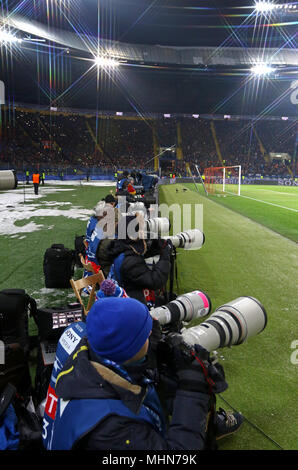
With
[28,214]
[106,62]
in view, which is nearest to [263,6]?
[106,62]

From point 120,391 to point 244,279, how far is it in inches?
165

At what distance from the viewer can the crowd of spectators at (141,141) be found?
35.8 metres

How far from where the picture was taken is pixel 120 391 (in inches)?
43.8

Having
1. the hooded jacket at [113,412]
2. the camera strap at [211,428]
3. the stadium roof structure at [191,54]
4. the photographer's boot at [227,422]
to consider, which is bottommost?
the photographer's boot at [227,422]

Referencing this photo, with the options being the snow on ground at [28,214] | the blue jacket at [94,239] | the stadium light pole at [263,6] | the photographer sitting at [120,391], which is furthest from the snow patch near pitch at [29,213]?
the stadium light pole at [263,6]

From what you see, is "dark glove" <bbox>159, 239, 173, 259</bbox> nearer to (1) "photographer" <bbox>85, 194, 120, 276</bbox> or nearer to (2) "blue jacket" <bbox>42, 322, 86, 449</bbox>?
(1) "photographer" <bbox>85, 194, 120, 276</bbox>

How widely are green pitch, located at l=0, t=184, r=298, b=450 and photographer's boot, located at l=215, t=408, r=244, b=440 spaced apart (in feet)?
0.19

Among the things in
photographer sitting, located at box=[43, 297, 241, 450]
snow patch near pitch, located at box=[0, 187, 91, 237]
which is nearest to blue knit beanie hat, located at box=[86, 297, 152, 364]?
photographer sitting, located at box=[43, 297, 241, 450]

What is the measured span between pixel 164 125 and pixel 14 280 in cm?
4235

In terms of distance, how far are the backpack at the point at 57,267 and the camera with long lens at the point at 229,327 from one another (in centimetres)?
267

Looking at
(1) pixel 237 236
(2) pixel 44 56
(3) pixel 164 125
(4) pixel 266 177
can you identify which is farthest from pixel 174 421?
(3) pixel 164 125

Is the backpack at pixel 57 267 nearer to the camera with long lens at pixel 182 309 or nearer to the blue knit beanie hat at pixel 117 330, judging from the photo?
the camera with long lens at pixel 182 309

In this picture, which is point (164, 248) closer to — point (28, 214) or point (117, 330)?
point (117, 330)

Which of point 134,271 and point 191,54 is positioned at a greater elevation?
point 191,54
